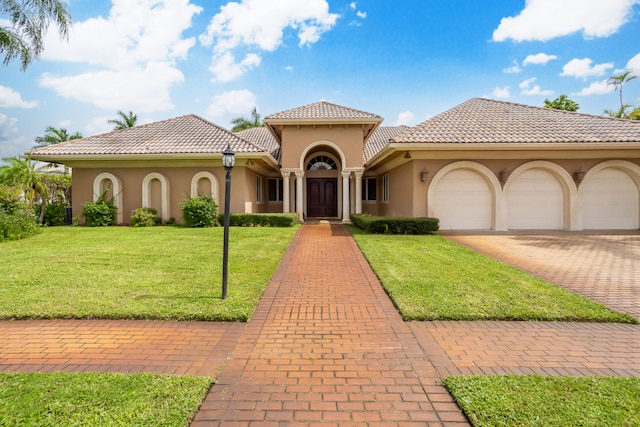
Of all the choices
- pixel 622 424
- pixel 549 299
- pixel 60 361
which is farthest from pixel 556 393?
pixel 60 361

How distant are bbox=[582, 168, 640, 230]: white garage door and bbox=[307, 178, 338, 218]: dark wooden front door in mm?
12458

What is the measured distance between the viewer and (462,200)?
13.5 metres

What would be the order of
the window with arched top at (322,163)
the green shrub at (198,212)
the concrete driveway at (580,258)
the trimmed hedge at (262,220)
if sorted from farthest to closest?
the window with arched top at (322,163) < the trimmed hedge at (262,220) < the green shrub at (198,212) < the concrete driveway at (580,258)

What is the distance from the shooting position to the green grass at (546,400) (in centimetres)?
247

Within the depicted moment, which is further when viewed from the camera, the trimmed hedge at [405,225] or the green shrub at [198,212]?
A: the green shrub at [198,212]

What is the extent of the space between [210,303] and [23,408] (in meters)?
2.49

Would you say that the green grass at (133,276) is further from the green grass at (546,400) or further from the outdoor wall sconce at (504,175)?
the outdoor wall sconce at (504,175)

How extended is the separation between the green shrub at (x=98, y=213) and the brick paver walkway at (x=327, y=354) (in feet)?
39.5

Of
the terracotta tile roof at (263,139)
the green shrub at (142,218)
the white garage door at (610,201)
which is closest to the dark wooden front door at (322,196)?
the terracotta tile roof at (263,139)

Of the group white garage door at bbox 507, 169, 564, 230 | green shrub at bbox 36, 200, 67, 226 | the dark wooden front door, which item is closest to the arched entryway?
the dark wooden front door

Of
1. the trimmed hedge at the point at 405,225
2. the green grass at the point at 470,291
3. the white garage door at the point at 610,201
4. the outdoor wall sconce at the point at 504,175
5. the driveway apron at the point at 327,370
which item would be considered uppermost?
the outdoor wall sconce at the point at 504,175

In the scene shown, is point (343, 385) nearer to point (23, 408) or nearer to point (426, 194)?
point (23, 408)

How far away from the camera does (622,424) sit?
2418 millimetres

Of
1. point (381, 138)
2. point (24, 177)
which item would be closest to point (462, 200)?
point (381, 138)
